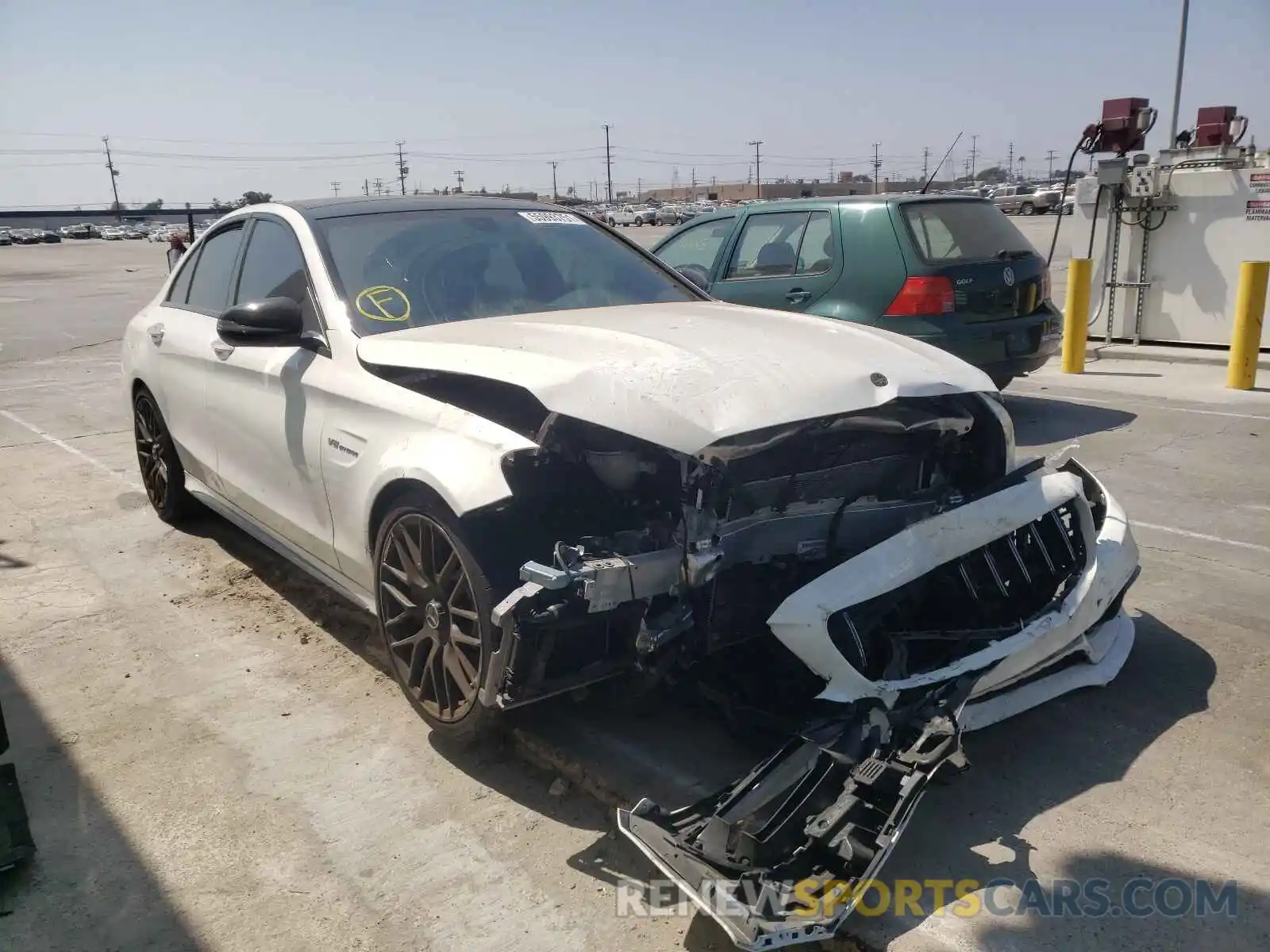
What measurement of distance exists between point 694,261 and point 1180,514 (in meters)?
4.15

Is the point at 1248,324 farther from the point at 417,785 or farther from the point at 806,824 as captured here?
the point at 417,785

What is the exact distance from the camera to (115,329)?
1727cm

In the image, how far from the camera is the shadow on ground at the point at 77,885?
252 centimetres

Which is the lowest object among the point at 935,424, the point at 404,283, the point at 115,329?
the point at 115,329

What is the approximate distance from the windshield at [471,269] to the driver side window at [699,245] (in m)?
3.52

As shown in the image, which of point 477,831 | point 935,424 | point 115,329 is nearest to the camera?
point 477,831

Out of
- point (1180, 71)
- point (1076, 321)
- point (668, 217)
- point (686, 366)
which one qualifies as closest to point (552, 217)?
point (686, 366)

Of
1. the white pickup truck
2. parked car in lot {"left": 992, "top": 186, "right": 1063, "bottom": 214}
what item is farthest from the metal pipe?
the white pickup truck

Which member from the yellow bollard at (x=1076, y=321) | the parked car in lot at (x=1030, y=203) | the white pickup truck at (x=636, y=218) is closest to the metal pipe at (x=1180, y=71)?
the yellow bollard at (x=1076, y=321)

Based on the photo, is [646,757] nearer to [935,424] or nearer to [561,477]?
[561,477]

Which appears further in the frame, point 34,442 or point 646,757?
point 34,442

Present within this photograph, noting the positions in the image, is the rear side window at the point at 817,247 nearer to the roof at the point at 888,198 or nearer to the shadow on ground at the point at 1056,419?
the roof at the point at 888,198

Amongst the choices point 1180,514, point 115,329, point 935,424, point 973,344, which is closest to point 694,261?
point 973,344

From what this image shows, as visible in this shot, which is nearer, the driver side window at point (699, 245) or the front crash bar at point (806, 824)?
the front crash bar at point (806, 824)
